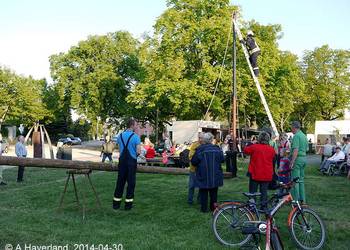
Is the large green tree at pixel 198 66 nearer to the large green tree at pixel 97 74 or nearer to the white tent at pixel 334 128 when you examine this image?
the white tent at pixel 334 128

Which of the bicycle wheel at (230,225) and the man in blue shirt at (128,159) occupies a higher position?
the man in blue shirt at (128,159)

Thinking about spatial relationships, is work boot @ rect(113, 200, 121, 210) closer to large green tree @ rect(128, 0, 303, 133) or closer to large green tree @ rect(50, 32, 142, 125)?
large green tree @ rect(128, 0, 303, 133)

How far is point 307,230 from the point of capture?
6102mm

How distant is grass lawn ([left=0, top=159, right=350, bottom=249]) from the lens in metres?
6.37

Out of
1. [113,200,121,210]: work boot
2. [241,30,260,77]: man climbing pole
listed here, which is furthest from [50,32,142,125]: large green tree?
[113,200,121,210]: work boot

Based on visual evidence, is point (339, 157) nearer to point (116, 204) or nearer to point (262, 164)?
point (262, 164)

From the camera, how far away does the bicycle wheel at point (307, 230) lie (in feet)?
19.9

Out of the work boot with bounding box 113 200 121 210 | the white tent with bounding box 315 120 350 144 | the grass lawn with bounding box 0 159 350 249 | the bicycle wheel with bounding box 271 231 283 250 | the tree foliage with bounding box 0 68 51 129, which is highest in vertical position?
the tree foliage with bounding box 0 68 51 129

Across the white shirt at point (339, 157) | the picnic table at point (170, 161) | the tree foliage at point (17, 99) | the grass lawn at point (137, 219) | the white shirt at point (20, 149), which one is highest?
the tree foliage at point (17, 99)

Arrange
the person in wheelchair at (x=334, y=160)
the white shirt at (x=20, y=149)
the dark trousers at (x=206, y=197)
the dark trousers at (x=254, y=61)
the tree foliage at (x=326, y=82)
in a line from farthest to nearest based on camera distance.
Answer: the tree foliage at (x=326, y=82) → the person in wheelchair at (x=334, y=160) → the white shirt at (x=20, y=149) → the dark trousers at (x=254, y=61) → the dark trousers at (x=206, y=197)

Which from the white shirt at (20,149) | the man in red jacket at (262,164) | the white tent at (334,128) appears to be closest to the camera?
the man in red jacket at (262,164)

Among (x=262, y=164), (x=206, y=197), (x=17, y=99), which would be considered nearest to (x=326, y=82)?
(x=17, y=99)

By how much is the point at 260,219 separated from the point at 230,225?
57 centimetres

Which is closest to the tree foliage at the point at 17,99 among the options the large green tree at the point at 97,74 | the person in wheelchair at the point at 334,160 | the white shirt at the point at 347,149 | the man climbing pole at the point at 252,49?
the large green tree at the point at 97,74
